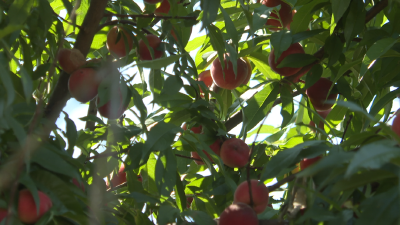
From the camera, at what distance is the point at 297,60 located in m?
1.04

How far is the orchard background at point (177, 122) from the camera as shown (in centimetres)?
→ 53

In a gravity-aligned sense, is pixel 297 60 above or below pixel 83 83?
above

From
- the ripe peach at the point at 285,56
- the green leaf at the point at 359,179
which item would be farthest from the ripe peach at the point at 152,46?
the green leaf at the point at 359,179

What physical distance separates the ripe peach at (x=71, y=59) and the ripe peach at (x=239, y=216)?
46cm

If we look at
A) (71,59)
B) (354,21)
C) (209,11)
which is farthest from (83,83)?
(354,21)

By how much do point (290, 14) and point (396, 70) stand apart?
1.19 feet

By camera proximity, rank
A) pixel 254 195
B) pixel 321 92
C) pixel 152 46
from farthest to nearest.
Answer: pixel 321 92 < pixel 152 46 < pixel 254 195

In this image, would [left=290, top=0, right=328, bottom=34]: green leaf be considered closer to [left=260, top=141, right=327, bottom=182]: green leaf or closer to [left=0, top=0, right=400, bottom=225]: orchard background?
[left=0, top=0, right=400, bottom=225]: orchard background

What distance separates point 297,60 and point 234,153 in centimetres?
30

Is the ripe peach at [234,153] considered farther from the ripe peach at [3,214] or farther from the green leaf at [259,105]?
the ripe peach at [3,214]

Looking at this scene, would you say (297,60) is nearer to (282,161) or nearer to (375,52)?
(375,52)

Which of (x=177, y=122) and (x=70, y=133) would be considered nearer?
(x=70, y=133)

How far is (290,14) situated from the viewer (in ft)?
3.93

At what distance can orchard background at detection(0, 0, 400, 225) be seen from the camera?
0.53 m
